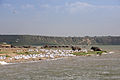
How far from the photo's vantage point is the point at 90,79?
2283cm

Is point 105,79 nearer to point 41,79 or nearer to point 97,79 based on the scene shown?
point 97,79

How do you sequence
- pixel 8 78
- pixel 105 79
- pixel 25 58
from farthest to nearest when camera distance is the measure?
pixel 25 58 < pixel 8 78 < pixel 105 79

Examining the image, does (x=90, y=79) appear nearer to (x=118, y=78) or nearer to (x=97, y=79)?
(x=97, y=79)

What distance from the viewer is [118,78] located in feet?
75.2

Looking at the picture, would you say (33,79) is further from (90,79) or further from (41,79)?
(90,79)

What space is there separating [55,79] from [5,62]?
65.5 ft

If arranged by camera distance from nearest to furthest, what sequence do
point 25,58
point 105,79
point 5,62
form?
point 105,79 → point 5,62 → point 25,58

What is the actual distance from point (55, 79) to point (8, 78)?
456 centimetres

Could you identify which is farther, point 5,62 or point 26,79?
point 5,62

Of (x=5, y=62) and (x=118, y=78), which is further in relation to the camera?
(x=5, y=62)

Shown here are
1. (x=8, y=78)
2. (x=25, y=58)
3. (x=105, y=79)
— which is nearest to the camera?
(x=105, y=79)

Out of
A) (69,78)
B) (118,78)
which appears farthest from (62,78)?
(118,78)

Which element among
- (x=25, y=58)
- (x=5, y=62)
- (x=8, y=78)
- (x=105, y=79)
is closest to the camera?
(x=105, y=79)

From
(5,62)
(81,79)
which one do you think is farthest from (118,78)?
(5,62)
